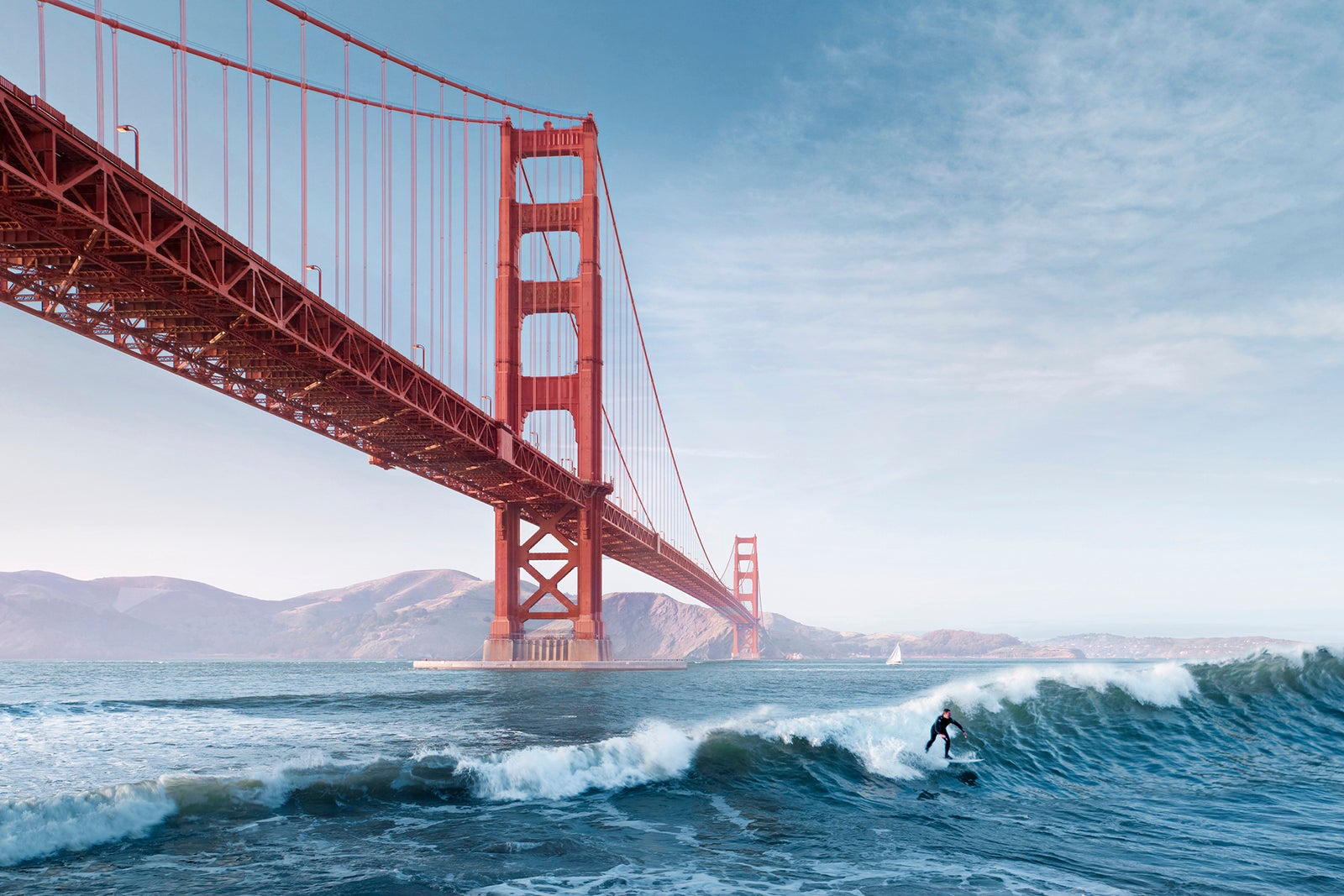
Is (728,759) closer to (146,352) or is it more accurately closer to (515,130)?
(146,352)

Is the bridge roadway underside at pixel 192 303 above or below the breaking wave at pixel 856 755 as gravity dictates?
above

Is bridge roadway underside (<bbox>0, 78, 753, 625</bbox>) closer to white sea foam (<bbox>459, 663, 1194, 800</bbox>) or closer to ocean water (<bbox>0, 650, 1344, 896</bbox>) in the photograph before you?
ocean water (<bbox>0, 650, 1344, 896</bbox>)

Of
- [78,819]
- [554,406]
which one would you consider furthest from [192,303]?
[554,406]

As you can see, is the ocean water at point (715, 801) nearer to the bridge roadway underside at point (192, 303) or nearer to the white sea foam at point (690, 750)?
the white sea foam at point (690, 750)

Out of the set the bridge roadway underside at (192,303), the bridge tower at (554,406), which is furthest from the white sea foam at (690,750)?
the bridge tower at (554,406)

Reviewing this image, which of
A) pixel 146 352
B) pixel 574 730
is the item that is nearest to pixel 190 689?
pixel 146 352

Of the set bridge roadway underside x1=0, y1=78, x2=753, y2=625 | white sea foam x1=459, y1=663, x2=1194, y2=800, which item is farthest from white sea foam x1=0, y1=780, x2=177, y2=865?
bridge roadway underside x1=0, y1=78, x2=753, y2=625
